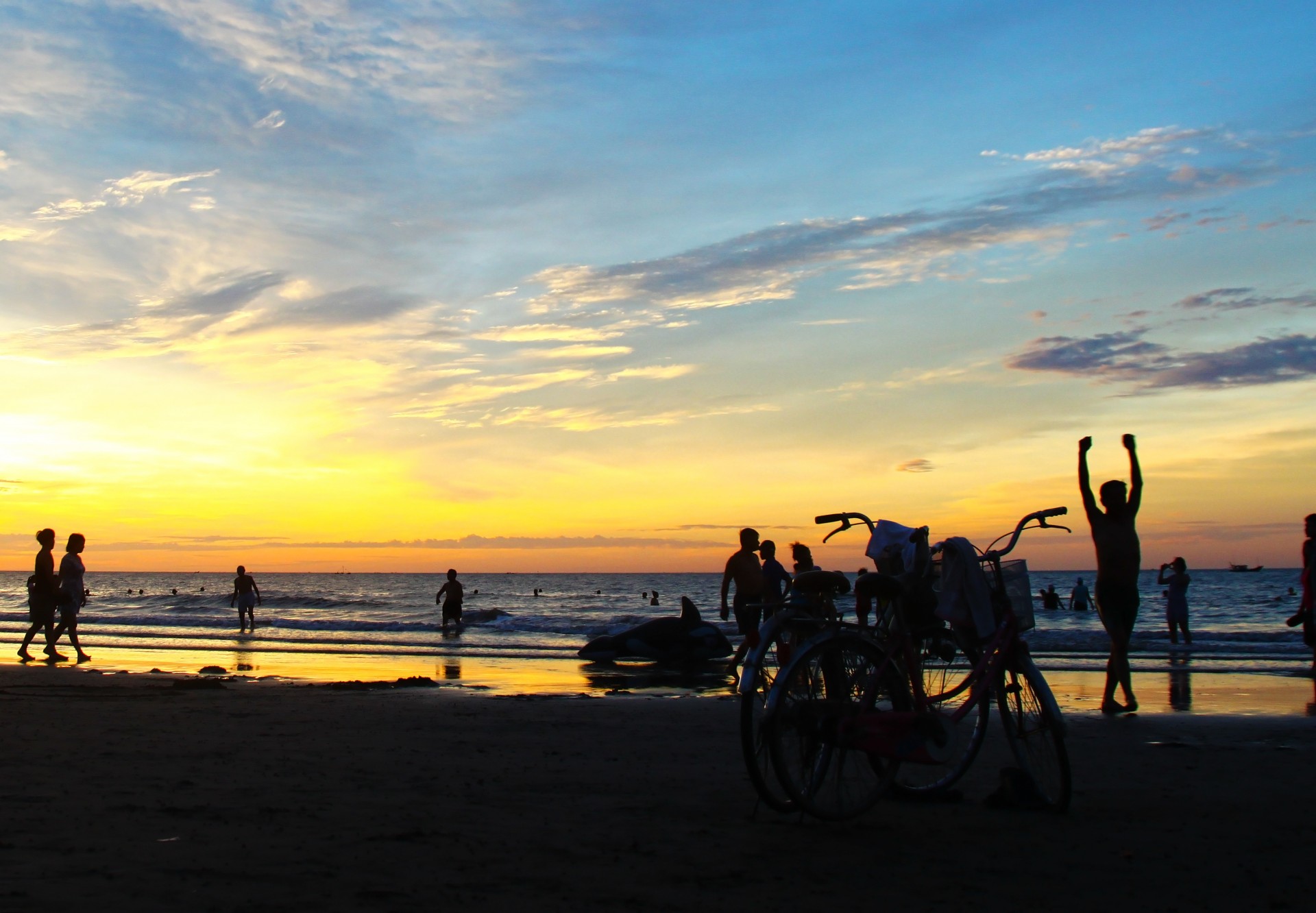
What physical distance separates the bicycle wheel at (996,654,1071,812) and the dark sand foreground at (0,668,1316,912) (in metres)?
0.17

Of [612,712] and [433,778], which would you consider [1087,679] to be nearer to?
[612,712]

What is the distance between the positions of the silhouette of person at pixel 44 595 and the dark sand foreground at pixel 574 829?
8.79 meters

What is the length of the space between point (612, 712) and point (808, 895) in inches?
243

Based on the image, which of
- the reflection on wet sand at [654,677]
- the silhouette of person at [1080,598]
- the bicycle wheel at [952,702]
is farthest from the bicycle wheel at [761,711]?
the silhouette of person at [1080,598]

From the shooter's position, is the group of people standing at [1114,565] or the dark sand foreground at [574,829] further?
the group of people standing at [1114,565]

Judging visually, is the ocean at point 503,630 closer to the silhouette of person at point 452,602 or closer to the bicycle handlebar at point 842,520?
the silhouette of person at point 452,602

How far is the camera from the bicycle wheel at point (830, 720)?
15.8ft

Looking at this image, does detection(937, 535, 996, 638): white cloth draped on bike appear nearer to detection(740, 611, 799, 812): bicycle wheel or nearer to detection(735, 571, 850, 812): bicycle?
detection(735, 571, 850, 812): bicycle

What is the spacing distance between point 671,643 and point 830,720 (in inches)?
518

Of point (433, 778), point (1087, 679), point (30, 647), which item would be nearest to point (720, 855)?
point (433, 778)

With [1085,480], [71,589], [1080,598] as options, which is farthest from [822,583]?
[1080,598]

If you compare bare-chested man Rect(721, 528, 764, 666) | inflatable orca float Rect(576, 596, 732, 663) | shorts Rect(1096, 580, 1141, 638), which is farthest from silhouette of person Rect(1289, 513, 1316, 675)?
inflatable orca float Rect(576, 596, 732, 663)

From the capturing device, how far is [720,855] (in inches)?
172

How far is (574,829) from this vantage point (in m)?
4.82
